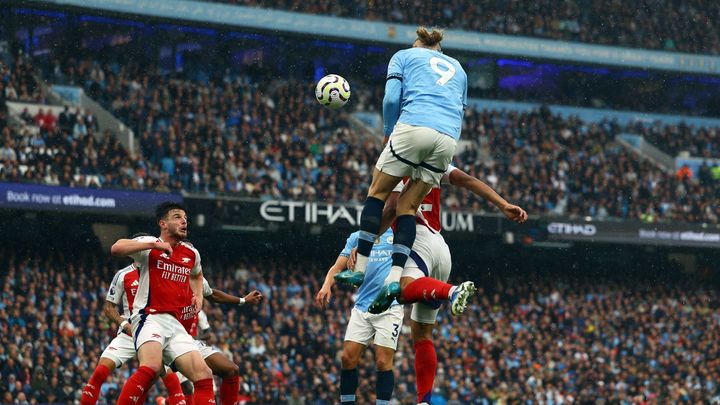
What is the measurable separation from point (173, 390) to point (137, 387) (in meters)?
1.65

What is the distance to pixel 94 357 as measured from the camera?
2559 cm

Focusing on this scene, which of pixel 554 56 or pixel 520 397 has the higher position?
pixel 554 56

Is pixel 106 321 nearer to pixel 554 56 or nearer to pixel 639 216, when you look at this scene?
pixel 639 216

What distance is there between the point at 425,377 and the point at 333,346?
18.1 meters

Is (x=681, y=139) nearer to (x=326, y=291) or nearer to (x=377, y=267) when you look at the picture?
(x=377, y=267)

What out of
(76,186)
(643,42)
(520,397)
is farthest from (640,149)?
(76,186)

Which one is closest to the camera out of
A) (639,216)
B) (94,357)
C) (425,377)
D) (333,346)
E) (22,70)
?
(425,377)

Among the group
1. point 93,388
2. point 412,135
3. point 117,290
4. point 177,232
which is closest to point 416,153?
point 412,135

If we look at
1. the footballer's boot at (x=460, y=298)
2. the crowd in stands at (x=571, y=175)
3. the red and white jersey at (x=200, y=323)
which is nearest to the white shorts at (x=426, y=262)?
the footballer's boot at (x=460, y=298)

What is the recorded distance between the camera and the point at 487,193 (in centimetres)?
1062

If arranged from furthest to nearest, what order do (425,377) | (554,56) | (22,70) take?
(554,56) < (22,70) < (425,377)

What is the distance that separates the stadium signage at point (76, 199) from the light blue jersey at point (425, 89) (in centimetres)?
2005

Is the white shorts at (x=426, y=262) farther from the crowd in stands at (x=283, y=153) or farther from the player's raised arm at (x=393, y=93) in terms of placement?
the crowd in stands at (x=283, y=153)

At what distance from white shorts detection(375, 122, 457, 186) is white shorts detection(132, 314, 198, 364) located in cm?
302
